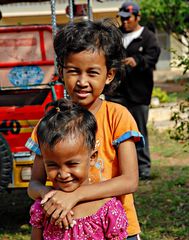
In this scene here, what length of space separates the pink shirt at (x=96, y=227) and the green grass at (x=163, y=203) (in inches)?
103

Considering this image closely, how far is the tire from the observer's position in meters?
4.80

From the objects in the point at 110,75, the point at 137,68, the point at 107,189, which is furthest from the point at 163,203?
the point at 107,189

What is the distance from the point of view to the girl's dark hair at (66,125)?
236 cm

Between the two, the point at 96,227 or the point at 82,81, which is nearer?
the point at 96,227

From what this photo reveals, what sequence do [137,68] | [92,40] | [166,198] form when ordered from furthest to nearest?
[137,68], [166,198], [92,40]

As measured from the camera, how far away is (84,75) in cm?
259

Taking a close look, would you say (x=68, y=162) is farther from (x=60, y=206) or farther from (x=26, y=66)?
(x=26, y=66)

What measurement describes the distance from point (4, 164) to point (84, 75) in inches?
93.6

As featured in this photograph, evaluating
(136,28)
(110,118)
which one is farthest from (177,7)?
(110,118)

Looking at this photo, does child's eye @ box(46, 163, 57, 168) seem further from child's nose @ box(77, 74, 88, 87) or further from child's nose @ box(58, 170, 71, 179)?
child's nose @ box(77, 74, 88, 87)

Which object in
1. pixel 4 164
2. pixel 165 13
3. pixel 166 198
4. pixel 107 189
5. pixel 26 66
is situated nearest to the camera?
pixel 107 189

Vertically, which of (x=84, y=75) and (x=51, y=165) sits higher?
(x=84, y=75)

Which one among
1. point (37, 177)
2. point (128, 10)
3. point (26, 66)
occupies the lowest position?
point (26, 66)

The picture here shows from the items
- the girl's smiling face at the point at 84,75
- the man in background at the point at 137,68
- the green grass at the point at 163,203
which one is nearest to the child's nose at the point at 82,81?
the girl's smiling face at the point at 84,75
